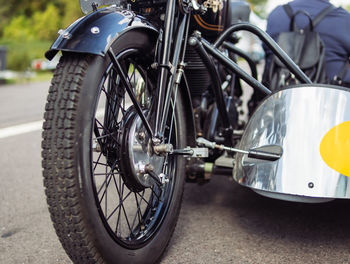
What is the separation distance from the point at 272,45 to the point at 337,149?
0.75m

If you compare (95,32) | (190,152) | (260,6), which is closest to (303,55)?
(190,152)

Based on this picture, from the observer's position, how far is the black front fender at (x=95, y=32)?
1.87 meters

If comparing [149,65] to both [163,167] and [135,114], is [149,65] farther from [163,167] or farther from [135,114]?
[163,167]

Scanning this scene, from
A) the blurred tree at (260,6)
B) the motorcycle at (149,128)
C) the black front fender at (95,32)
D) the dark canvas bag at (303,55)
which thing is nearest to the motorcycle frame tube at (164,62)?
the motorcycle at (149,128)

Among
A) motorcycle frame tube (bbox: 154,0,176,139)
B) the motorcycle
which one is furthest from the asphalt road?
motorcycle frame tube (bbox: 154,0,176,139)

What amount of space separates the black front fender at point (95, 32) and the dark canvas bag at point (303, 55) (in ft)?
5.13

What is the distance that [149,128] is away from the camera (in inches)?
85.9

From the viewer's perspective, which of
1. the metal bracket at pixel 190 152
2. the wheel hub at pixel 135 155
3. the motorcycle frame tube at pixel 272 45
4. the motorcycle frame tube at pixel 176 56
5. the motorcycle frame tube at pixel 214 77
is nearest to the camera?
the wheel hub at pixel 135 155

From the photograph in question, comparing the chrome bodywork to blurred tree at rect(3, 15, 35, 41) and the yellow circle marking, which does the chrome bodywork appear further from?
blurred tree at rect(3, 15, 35, 41)

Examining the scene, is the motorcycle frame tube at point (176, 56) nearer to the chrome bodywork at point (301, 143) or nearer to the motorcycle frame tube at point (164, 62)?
the motorcycle frame tube at point (164, 62)

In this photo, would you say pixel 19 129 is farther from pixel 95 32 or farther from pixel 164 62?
pixel 95 32

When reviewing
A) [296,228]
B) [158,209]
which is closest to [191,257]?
[158,209]

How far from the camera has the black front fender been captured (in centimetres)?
187

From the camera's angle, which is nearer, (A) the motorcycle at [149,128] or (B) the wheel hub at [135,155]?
(A) the motorcycle at [149,128]
